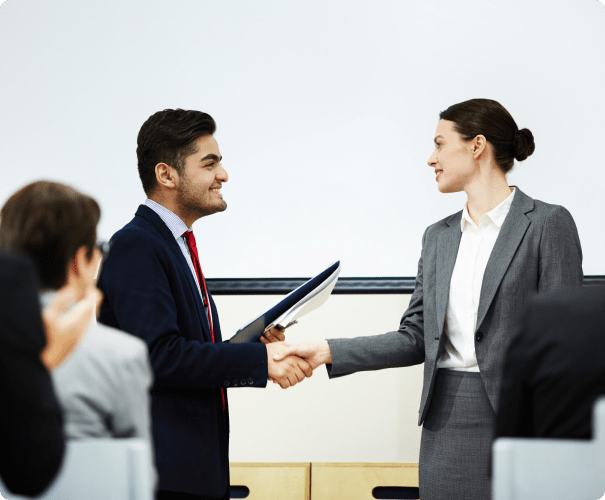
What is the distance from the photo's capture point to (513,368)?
78 centimetres

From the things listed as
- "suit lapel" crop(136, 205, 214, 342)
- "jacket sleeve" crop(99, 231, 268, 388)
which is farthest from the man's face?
"jacket sleeve" crop(99, 231, 268, 388)

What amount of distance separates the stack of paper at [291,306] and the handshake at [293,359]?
0.15m

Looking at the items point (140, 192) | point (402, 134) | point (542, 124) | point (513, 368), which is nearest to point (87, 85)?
point (140, 192)

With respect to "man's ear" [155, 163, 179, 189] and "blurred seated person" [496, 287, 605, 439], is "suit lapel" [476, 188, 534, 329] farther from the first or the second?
"man's ear" [155, 163, 179, 189]

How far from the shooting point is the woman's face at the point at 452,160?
1.47m

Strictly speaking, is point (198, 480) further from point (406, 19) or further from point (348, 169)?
point (406, 19)

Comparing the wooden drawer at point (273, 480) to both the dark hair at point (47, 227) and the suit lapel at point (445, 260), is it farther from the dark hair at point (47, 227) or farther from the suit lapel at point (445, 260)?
the dark hair at point (47, 227)

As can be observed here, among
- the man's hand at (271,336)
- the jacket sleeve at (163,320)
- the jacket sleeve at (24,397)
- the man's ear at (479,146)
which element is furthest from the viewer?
the man's hand at (271,336)

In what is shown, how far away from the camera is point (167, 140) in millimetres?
1448

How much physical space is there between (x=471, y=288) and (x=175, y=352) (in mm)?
696

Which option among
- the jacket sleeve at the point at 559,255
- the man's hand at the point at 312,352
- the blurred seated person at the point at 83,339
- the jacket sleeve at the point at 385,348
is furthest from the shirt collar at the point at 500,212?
the blurred seated person at the point at 83,339

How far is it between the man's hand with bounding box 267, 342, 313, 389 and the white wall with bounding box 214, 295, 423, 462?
2.41 ft

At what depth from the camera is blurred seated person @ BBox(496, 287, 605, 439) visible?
2.45ft

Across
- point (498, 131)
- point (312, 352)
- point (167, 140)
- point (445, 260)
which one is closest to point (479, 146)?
point (498, 131)
